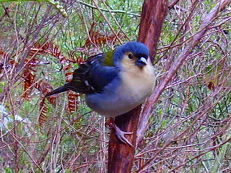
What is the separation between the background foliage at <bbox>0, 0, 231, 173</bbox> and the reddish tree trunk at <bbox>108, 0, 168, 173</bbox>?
62 cm

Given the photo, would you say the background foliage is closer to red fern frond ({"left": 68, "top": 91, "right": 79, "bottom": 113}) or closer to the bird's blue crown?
red fern frond ({"left": 68, "top": 91, "right": 79, "bottom": 113})

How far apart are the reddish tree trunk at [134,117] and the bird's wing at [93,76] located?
178 mm

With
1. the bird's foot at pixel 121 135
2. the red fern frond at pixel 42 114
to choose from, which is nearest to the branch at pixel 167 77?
the bird's foot at pixel 121 135

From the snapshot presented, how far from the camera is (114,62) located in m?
2.04

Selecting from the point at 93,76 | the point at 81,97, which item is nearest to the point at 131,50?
the point at 93,76

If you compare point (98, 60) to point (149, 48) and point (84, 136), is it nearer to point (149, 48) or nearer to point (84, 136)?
point (149, 48)

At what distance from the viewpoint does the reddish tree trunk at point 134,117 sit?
6.10 ft

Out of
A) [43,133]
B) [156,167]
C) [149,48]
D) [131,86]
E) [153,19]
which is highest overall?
[153,19]

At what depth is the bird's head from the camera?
6.15 feet

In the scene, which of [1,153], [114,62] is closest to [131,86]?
[114,62]

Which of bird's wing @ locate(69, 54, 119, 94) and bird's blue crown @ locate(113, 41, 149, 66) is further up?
bird's blue crown @ locate(113, 41, 149, 66)

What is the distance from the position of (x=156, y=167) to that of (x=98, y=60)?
1057mm

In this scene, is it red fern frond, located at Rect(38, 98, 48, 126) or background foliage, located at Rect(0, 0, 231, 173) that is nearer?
background foliage, located at Rect(0, 0, 231, 173)

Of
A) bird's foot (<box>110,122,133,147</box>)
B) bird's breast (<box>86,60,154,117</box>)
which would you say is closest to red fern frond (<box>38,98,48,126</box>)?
bird's breast (<box>86,60,154,117</box>)
